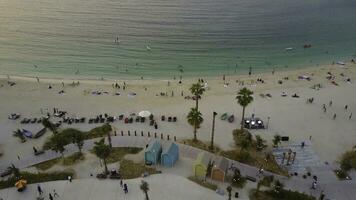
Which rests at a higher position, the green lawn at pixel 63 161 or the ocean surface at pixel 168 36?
the ocean surface at pixel 168 36

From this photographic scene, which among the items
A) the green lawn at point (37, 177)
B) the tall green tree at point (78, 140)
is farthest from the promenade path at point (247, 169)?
the green lawn at point (37, 177)

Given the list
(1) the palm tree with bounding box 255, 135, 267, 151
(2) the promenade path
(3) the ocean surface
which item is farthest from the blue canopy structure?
(3) the ocean surface

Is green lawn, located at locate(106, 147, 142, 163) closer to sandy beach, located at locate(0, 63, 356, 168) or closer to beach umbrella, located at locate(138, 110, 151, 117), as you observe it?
sandy beach, located at locate(0, 63, 356, 168)

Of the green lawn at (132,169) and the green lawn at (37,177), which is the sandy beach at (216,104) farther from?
the green lawn at (132,169)

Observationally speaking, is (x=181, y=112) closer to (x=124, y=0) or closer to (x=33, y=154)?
(x=33, y=154)

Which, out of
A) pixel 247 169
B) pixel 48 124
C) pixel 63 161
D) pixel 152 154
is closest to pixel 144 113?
pixel 152 154

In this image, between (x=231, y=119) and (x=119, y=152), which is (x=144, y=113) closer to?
(x=119, y=152)
